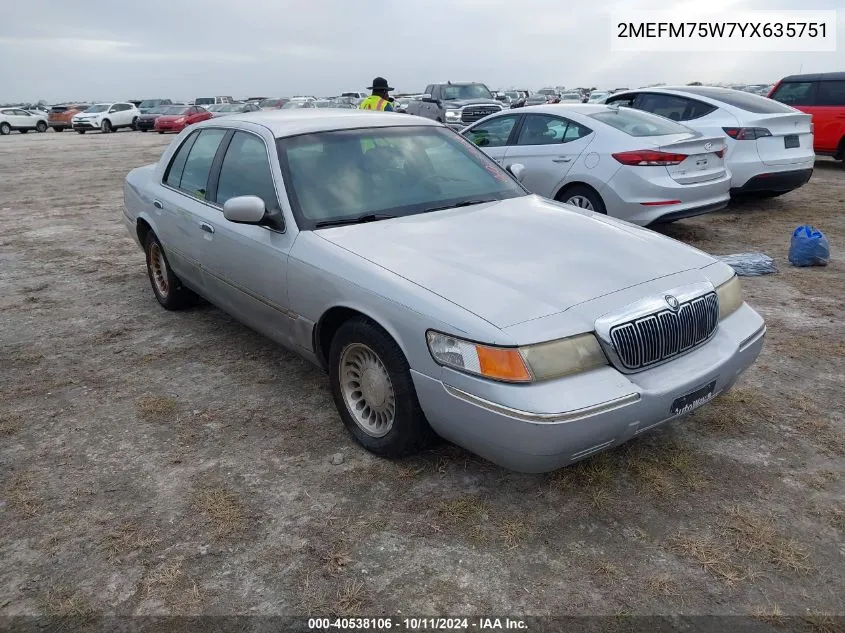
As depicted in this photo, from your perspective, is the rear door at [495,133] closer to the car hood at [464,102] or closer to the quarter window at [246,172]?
the quarter window at [246,172]

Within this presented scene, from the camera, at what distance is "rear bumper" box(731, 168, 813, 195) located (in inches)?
329

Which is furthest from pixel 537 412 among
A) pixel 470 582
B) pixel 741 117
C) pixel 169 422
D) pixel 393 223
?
pixel 741 117

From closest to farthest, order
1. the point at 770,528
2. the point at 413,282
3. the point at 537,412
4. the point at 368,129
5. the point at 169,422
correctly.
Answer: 1. the point at 537,412
2. the point at 770,528
3. the point at 413,282
4. the point at 169,422
5. the point at 368,129

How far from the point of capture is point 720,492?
9.81 ft

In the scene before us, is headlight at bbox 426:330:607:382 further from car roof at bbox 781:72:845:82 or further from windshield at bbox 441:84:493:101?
windshield at bbox 441:84:493:101

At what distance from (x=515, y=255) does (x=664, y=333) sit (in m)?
0.77

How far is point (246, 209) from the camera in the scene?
3498 millimetres

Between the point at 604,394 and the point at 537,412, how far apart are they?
0.30m

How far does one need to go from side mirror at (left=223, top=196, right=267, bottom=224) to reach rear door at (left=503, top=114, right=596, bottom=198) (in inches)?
166

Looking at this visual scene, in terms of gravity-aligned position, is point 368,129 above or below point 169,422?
above

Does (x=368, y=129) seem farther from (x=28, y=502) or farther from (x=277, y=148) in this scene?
(x=28, y=502)

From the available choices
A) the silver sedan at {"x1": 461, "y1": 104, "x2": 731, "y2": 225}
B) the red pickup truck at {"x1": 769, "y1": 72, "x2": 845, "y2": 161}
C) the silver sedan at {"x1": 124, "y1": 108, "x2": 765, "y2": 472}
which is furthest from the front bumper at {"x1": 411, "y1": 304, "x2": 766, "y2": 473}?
the red pickup truck at {"x1": 769, "y1": 72, "x2": 845, "y2": 161}

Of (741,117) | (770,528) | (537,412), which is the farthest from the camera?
(741,117)

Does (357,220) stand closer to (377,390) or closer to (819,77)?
(377,390)
